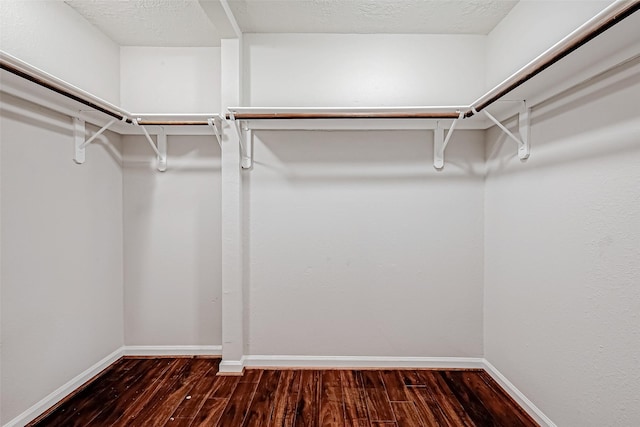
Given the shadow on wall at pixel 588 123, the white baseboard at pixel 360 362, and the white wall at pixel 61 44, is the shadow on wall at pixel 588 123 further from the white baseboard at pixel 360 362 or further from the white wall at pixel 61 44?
the white wall at pixel 61 44

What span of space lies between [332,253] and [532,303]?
123 centimetres

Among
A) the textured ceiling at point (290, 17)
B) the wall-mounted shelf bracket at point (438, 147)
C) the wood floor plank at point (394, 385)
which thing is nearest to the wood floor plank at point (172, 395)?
the wood floor plank at point (394, 385)

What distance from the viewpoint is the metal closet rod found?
39.1 inches

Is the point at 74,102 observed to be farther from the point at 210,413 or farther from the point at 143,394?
the point at 210,413

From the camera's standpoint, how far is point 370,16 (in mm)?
2072

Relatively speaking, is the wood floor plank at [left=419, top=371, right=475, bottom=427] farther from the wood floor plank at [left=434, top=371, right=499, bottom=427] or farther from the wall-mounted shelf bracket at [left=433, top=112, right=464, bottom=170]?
the wall-mounted shelf bracket at [left=433, top=112, right=464, bottom=170]

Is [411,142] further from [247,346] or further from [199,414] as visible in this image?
[199,414]

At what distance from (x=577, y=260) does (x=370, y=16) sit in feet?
5.91

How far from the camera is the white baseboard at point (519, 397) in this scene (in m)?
1.67

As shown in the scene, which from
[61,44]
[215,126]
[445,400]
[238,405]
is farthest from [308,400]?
[61,44]

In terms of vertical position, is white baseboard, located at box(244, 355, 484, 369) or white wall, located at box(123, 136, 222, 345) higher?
white wall, located at box(123, 136, 222, 345)

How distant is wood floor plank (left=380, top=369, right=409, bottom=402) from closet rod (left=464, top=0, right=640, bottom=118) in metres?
1.75

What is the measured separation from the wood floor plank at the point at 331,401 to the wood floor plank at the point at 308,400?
0.03 m

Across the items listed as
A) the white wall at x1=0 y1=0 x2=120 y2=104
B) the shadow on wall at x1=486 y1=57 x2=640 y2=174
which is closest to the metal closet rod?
the shadow on wall at x1=486 y1=57 x2=640 y2=174
